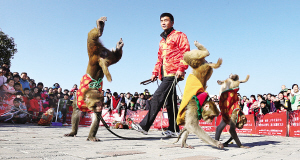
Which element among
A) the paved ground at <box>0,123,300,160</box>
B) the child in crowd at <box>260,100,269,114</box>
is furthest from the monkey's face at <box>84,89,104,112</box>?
the child in crowd at <box>260,100,269,114</box>

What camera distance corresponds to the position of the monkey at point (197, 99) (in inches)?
132

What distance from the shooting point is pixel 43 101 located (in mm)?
11414

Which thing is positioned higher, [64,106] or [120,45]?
[120,45]

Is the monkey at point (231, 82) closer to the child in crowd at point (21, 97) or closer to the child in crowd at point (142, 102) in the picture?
the child in crowd at point (21, 97)

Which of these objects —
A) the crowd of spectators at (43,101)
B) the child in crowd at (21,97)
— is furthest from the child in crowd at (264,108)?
the child in crowd at (21,97)

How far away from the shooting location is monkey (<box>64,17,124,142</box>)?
12.6 feet

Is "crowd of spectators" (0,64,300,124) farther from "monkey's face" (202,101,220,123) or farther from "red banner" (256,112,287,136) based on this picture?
"monkey's face" (202,101,220,123)

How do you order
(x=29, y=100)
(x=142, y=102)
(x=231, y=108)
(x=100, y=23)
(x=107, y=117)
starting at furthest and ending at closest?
(x=142, y=102), (x=107, y=117), (x=29, y=100), (x=231, y=108), (x=100, y=23)

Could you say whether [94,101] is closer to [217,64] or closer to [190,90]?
[190,90]

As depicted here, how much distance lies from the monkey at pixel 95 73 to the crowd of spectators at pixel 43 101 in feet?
15.0

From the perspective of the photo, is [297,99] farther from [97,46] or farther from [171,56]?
[97,46]

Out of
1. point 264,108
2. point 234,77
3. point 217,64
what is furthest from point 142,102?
point 217,64

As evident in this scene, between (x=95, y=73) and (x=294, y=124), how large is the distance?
694 centimetres

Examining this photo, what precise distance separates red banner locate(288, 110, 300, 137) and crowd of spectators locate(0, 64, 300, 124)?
103 centimetres
